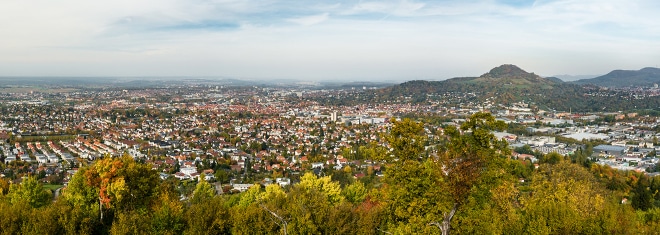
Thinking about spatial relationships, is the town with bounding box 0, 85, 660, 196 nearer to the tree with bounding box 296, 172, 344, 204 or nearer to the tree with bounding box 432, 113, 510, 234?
the tree with bounding box 432, 113, 510, 234

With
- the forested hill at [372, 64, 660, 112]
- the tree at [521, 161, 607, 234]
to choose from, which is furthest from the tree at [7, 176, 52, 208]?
the forested hill at [372, 64, 660, 112]

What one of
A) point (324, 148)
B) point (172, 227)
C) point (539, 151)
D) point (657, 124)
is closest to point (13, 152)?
point (324, 148)

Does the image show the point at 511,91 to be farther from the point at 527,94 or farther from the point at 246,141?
the point at 246,141

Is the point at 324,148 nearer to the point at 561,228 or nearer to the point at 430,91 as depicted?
the point at 561,228

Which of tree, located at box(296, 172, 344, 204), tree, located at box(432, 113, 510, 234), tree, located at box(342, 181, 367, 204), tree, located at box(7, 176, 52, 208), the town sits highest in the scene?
tree, located at box(432, 113, 510, 234)

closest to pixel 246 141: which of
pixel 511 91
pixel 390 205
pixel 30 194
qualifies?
pixel 30 194

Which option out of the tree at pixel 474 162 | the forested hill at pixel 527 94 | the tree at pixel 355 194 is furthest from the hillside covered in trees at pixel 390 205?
the forested hill at pixel 527 94
